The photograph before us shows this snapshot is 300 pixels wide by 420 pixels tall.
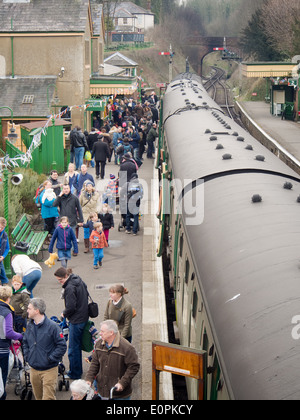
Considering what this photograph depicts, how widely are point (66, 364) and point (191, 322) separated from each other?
3118mm

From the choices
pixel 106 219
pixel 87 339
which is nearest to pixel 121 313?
pixel 87 339

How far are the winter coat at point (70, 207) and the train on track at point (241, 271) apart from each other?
4478 mm

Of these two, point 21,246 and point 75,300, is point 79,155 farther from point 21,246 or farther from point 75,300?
point 75,300

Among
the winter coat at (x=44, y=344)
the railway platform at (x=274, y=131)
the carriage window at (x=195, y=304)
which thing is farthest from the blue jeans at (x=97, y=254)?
the railway platform at (x=274, y=131)

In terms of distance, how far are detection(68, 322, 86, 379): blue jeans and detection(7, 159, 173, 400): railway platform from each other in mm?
332

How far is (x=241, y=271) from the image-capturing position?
4.96 metres

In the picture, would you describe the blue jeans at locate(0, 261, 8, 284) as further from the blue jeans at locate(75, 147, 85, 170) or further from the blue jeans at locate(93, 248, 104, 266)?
the blue jeans at locate(75, 147, 85, 170)

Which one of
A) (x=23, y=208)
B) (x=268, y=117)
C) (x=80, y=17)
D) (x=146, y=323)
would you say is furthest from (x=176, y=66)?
(x=146, y=323)

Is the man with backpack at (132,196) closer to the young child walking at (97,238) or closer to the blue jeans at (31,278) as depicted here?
the young child walking at (97,238)

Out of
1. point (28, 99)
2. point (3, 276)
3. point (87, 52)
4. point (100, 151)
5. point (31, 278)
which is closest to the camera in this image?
point (31, 278)

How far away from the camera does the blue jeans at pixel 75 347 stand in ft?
28.2

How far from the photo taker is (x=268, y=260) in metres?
4.91

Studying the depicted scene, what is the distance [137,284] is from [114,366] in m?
6.06

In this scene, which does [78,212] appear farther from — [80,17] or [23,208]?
[80,17]
